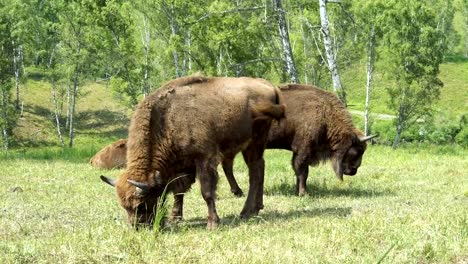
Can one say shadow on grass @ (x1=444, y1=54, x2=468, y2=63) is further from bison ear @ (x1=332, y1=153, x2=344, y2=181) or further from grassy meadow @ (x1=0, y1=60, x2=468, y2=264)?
bison ear @ (x1=332, y1=153, x2=344, y2=181)

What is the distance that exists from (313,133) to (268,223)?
4090 millimetres

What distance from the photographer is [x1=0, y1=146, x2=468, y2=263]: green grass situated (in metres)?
5.66

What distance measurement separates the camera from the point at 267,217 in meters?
8.60

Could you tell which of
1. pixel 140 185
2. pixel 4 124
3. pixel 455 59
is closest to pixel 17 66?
pixel 4 124

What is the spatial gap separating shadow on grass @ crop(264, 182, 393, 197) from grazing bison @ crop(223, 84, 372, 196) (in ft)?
0.92

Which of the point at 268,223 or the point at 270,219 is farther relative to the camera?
the point at 270,219

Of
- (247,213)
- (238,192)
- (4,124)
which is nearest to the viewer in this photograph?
(247,213)

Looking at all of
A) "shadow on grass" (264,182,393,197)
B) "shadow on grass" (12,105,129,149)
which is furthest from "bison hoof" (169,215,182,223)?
"shadow on grass" (12,105,129,149)

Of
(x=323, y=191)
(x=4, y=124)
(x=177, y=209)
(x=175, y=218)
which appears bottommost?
(x=4, y=124)

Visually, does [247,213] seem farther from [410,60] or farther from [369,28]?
[410,60]

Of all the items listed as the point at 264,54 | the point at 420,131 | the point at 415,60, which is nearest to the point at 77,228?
the point at 264,54

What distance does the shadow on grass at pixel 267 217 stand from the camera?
7.95 metres

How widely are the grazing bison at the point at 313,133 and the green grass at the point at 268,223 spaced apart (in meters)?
0.56

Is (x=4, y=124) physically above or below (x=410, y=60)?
below
